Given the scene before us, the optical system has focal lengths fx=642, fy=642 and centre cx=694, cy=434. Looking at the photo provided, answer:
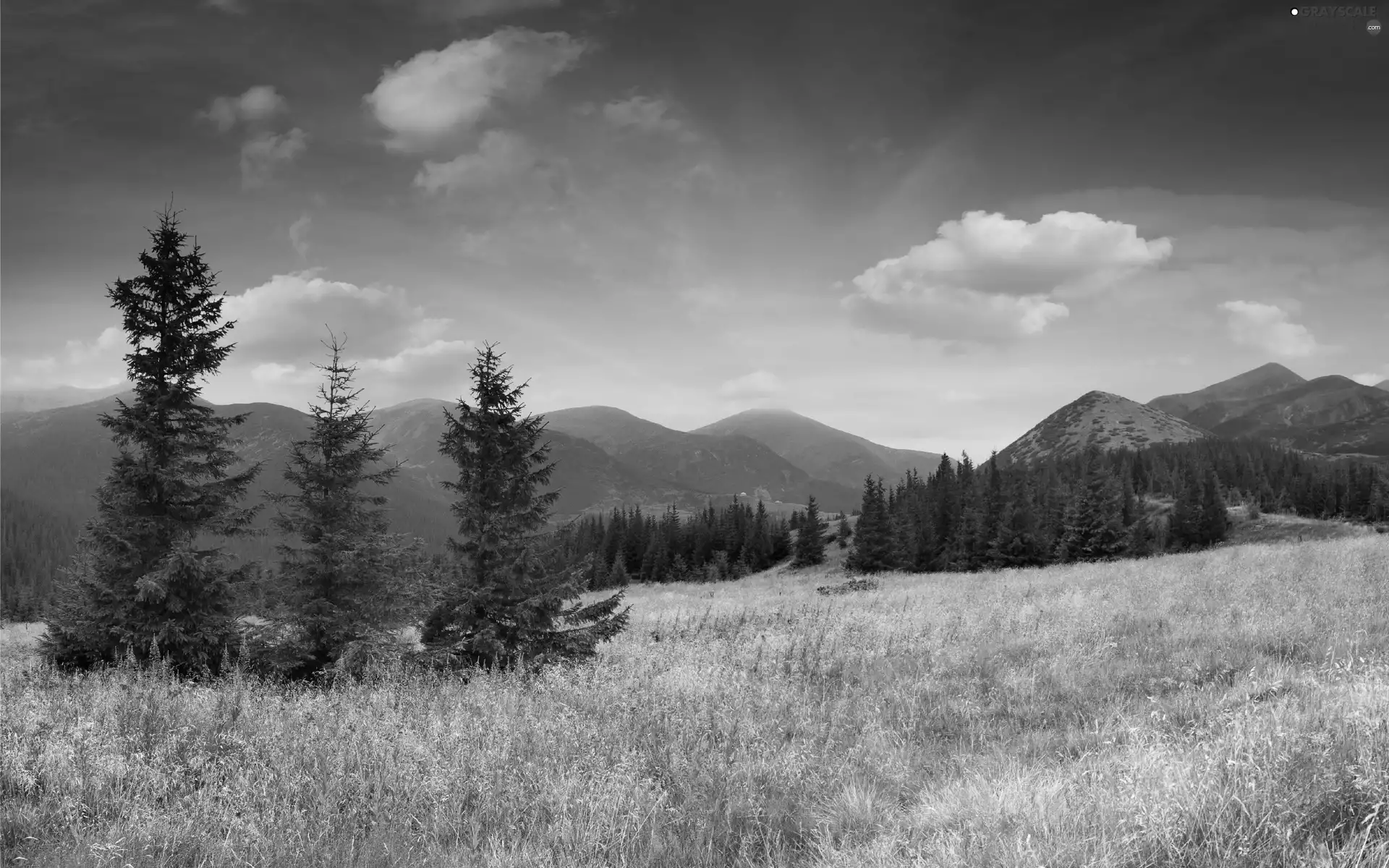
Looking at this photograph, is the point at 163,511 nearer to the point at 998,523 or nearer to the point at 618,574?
the point at 998,523

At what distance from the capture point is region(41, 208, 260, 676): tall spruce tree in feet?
39.6

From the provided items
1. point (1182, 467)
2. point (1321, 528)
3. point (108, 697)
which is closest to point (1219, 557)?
point (108, 697)

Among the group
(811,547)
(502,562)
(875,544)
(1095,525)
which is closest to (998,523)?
(1095,525)

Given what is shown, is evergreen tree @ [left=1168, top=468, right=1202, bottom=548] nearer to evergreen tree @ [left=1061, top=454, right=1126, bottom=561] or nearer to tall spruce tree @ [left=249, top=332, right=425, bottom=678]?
evergreen tree @ [left=1061, top=454, right=1126, bottom=561]

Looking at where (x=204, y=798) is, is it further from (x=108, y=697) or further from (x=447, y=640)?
(x=447, y=640)

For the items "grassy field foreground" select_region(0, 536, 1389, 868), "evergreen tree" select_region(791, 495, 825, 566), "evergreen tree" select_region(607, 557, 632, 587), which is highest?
"grassy field foreground" select_region(0, 536, 1389, 868)

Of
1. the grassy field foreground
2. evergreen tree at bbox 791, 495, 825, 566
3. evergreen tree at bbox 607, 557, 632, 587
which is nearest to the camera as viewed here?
the grassy field foreground

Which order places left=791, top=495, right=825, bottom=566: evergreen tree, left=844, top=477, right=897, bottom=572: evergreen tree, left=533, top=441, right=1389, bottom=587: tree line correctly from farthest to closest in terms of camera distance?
1. left=791, top=495, right=825, bottom=566: evergreen tree
2. left=844, top=477, right=897, bottom=572: evergreen tree
3. left=533, top=441, right=1389, bottom=587: tree line

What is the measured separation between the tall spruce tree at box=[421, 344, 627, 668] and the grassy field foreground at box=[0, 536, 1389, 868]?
1.51 metres

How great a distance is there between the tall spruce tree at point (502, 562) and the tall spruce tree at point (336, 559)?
1075 millimetres

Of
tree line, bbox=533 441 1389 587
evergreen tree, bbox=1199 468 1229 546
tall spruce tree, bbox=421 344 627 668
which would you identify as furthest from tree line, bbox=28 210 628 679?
evergreen tree, bbox=1199 468 1229 546

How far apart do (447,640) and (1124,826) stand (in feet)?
32.9

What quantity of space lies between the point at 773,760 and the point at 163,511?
44.4 feet

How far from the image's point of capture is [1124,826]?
345 centimetres
